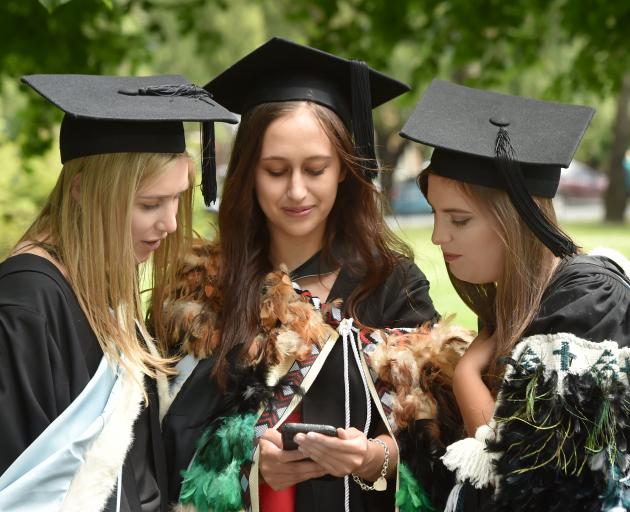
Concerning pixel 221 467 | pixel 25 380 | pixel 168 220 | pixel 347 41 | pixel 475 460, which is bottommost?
→ pixel 221 467

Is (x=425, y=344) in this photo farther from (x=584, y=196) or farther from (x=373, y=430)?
(x=584, y=196)

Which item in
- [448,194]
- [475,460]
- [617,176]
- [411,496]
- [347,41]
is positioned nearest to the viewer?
[475,460]

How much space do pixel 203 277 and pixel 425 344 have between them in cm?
77

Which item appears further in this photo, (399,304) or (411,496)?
(399,304)

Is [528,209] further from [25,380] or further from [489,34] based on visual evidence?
[489,34]

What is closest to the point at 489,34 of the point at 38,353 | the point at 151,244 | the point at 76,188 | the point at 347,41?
the point at 347,41

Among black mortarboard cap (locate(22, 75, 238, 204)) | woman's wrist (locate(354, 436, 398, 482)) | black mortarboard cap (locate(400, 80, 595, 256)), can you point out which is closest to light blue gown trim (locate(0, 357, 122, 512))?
black mortarboard cap (locate(22, 75, 238, 204))

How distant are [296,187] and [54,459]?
110cm

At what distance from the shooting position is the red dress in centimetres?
281

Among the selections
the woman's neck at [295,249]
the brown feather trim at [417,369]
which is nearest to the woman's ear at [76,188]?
the woman's neck at [295,249]

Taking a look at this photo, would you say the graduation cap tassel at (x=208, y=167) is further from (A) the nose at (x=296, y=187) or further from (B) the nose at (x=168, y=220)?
(B) the nose at (x=168, y=220)

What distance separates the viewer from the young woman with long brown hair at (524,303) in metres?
2.29

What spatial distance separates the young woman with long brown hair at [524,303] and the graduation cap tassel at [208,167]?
2.44ft

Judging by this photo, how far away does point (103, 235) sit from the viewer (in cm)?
252
